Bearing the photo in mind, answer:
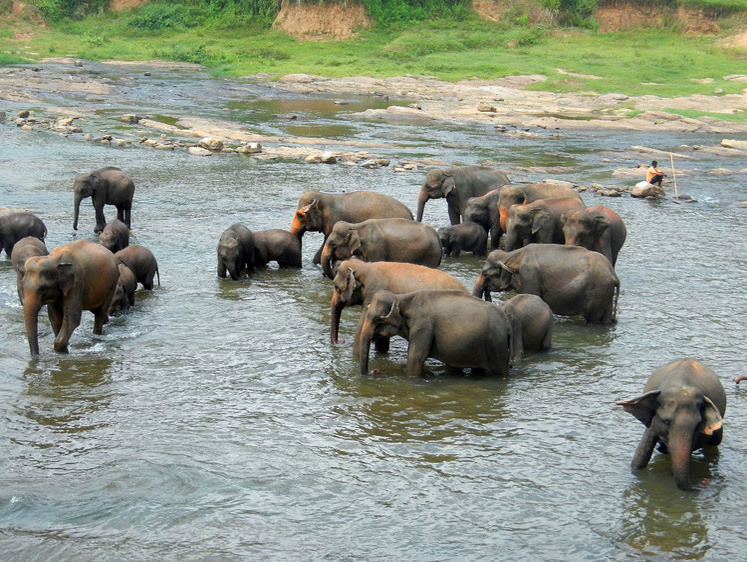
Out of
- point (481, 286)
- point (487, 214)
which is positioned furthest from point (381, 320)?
point (487, 214)

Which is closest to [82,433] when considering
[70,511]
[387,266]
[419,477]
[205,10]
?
[70,511]

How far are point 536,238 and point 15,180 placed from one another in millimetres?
12280

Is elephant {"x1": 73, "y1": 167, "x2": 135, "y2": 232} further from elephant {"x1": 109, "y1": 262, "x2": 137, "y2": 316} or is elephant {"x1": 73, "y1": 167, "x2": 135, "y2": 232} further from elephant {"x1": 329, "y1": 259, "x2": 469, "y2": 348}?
elephant {"x1": 329, "y1": 259, "x2": 469, "y2": 348}

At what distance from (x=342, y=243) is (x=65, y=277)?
3.74 metres

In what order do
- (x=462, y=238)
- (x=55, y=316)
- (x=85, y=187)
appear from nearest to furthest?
(x=55, y=316)
(x=462, y=238)
(x=85, y=187)

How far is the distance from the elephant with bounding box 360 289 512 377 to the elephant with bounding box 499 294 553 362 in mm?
607

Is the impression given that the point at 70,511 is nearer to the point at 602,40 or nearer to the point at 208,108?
the point at 208,108

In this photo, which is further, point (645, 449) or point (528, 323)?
point (528, 323)

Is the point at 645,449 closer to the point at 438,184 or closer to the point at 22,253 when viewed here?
the point at 22,253

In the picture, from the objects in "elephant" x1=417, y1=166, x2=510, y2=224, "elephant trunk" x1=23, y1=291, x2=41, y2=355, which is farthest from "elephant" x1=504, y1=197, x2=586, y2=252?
"elephant trunk" x1=23, y1=291, x2=41, y2=355

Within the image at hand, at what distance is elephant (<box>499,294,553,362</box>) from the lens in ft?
34.5

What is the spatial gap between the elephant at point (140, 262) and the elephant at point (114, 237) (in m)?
0.94

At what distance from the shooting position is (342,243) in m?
12.7

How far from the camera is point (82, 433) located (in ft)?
28.4
